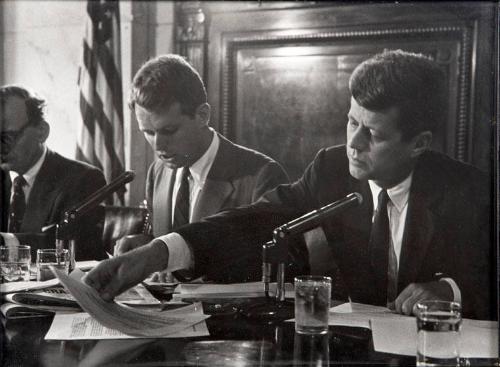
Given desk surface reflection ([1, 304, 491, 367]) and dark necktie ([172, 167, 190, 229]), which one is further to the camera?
dark necktie ([172, 167, 190, 229])

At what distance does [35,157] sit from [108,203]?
336mm

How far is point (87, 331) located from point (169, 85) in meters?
0.91

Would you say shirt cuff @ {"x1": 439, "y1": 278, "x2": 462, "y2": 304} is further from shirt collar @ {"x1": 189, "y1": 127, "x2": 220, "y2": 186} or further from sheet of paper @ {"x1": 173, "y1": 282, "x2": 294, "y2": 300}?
shirt collar @ {"x1": 189, "y1": 127, "x2": 220, "y2": 186}

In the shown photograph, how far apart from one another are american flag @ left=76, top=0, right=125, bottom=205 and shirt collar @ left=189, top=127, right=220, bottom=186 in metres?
0.27

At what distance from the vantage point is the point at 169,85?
2100 millimetres

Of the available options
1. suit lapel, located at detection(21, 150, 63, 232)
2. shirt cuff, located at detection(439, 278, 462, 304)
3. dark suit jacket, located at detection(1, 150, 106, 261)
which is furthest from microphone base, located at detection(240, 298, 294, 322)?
suit lapel, located at detection(21, 150, 63, 232)

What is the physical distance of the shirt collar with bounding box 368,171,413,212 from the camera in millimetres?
1807

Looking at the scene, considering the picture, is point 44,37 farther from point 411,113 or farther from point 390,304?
point 390,304

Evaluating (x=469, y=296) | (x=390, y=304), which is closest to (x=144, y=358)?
(x=390, y=304)

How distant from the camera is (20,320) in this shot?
5.28 ft

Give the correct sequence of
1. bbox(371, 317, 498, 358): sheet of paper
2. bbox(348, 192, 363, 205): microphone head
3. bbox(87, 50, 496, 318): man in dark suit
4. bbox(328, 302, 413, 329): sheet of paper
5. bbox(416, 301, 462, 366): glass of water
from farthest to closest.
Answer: bbox(348, 192, 363, 205): microphone head
bbox(87, 50, 496, 318): man in dark suit
bbox(328, 302, 413, 329): sheet of paper
bbox(371, 317, 498, 358): sheet of paper
bbox(416, 301, 462, 366): glass of water

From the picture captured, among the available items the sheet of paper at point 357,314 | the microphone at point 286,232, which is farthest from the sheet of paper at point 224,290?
the sheet of paper at point 357,314

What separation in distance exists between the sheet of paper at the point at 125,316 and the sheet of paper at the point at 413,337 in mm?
441

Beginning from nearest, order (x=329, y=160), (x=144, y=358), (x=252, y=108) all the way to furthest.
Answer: (x=144, y=358) → (x=329, y=160) → (x=252, y=108)
